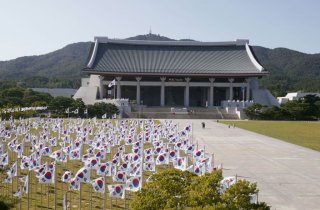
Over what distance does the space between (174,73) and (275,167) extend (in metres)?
46.5

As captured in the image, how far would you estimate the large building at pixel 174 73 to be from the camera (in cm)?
6438

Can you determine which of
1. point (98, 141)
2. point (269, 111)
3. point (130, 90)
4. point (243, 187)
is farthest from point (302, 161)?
point (130, 90)

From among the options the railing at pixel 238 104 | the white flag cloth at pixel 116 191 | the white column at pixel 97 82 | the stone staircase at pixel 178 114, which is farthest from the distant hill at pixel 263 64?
the white flag cloth at pixel 116 191

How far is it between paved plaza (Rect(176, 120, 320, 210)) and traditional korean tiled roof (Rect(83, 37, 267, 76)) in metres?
35.8

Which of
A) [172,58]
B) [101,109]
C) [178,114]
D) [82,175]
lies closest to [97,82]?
[172,58]

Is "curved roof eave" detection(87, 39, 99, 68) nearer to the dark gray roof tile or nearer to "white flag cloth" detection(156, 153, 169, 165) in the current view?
the dark gray roof tile

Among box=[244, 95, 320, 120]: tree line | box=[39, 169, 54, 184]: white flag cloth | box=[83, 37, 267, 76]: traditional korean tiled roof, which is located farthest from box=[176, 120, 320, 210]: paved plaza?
box=[83, 37, 267, 76]: traditional korean tiled roof

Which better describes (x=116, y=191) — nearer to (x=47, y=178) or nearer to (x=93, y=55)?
(x=47, y=178)

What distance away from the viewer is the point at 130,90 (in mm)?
71938

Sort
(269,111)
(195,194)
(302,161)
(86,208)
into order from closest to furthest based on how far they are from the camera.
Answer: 1. (195,194)
2. (86,208)
3. (302,161)
4. (269,111)

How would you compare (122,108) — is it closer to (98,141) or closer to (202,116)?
(202,116)

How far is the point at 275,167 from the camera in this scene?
1786 centimetres

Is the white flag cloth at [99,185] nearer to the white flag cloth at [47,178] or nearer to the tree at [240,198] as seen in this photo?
the white flag cloth at [47,178]

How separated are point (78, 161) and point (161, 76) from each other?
1802 inches
